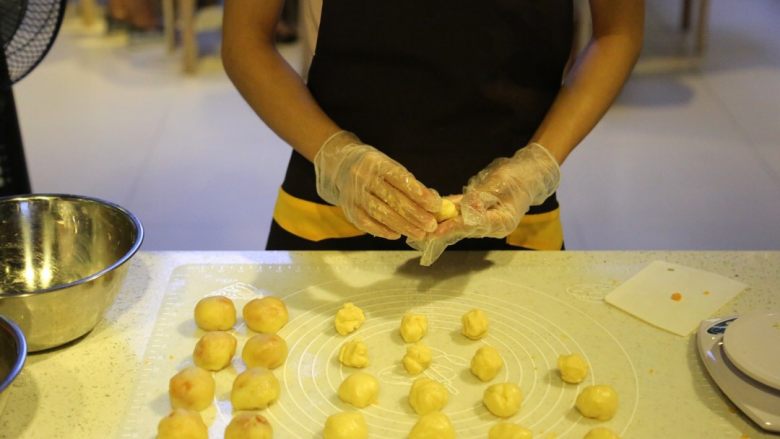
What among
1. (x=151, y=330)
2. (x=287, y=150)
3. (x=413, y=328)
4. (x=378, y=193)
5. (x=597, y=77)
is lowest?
(x=287, y=150)

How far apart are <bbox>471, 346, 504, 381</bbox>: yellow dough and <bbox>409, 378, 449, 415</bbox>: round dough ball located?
64 millimetres

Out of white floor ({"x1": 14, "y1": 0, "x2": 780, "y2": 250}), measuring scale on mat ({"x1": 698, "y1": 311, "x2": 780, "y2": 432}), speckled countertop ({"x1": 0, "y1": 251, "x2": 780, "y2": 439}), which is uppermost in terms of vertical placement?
measuring scale on mat ({"x1": 698, "y1": 311, "x2": 780, "y2": 432})

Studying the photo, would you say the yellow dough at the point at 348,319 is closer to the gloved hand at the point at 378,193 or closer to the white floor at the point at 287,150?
the gloved hand at the point at 378,193

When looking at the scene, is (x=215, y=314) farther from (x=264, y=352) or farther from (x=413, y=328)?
(x=413, y=328)

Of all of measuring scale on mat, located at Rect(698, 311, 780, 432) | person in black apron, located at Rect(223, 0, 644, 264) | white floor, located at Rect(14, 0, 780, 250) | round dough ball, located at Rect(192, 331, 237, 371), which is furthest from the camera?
white floor, located at Rect(14, 0, 780, 250)

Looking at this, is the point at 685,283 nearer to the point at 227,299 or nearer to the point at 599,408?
the point at 599,408

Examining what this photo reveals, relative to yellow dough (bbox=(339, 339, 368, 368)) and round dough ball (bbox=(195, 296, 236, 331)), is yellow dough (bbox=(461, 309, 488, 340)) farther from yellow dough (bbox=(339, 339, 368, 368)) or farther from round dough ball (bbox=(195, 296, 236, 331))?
round dough ball (bbox=(195, 296, 236, 331))

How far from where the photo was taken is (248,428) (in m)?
1.01

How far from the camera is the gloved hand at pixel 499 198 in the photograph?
1254mm

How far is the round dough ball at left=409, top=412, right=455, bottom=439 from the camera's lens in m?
1.02

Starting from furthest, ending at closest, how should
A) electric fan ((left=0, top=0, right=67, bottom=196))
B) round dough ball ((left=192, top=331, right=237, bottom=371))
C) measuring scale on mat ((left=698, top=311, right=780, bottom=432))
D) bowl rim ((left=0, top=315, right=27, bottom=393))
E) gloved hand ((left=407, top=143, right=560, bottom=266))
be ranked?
1. electric fan ((left=0, top=0, right=67, bottom=196))
2. gloved hand ((left=407, top=143, right=560, bottom=266))
3. round dough ball ((left=192, top=331, right=237, bottom=371))
4. measuring scale on mat ((left=698, top=311, right=780, bottom=432))
5. bowl rim ((left=0, top=315, right=27, bottom=393))

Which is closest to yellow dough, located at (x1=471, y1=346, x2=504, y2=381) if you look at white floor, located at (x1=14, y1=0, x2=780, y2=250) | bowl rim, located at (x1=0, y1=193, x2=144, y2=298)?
bowl rim, located at (x1=0, y1=193, x2=144, y2=298)

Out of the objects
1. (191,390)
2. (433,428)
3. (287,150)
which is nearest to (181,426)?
(191,390)

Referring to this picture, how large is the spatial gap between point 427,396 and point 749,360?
1.41ft
